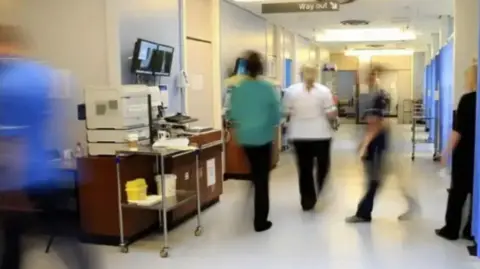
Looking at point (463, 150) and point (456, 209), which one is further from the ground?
point (463, 150)

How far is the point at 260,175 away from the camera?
16.9ft

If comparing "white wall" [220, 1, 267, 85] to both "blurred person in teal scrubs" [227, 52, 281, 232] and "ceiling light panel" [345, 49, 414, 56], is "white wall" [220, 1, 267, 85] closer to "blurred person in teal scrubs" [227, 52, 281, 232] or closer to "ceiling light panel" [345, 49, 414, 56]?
"blurred person in teal scrubs" [227, 52, 281, 232]

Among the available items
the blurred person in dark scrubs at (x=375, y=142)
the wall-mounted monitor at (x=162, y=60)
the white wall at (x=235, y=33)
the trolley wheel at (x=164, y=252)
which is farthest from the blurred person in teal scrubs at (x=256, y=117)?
the white wall at (x=235, y=33)

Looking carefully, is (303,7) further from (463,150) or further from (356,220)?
(463,150)

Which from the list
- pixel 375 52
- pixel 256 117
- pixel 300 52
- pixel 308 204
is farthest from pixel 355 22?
pixel 375 52

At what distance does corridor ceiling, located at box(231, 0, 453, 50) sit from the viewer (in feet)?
30.1

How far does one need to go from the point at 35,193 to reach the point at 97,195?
209cm

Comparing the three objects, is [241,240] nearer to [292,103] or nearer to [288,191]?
[292,103]

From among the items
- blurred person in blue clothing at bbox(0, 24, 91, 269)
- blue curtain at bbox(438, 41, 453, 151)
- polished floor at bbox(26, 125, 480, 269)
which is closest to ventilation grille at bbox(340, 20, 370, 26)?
blue curtain at bbox(438, 41, 453, 151)

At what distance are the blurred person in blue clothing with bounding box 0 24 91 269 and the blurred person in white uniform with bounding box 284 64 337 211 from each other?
3.36m

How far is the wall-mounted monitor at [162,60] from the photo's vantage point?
603 centimetres

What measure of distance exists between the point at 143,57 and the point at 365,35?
10.5 m

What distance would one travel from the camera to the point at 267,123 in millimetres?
5070

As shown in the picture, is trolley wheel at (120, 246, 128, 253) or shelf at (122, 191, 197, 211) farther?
trolley wheel at (120, 246, 128, 253)
